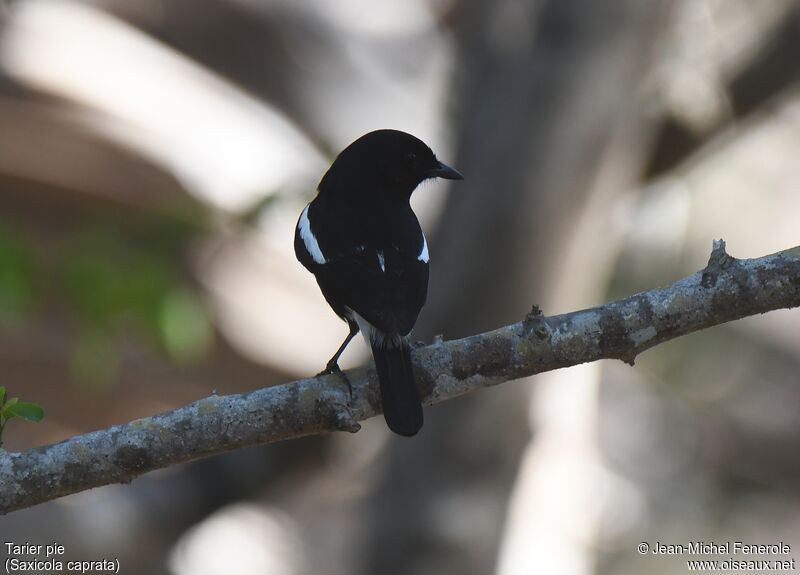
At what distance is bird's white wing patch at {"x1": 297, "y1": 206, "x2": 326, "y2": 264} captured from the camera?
3.55 meters

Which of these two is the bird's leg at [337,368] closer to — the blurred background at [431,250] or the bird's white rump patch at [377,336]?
the bird's white rump patch at [377,336]

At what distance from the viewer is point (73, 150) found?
27.5 feet

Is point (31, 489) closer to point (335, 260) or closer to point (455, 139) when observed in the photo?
point (335, 260)

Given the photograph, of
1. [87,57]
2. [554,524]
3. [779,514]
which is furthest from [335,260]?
[779,514]

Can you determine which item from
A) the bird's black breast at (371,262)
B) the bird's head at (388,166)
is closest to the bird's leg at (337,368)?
the bird's black breast at (371,262)

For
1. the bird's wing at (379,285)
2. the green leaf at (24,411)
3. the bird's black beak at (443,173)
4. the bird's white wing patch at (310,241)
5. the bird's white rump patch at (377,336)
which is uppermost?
the bird's black beak at (443,173)

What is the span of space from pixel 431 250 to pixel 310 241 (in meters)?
2.99

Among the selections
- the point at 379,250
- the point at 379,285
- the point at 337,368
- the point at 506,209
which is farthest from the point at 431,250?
the point at 337,368

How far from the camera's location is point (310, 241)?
145 inches

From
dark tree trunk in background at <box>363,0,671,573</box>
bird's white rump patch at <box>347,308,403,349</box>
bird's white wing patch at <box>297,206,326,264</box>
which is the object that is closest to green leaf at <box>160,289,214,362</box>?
bird's white wing patch at <box>297,206,326,264</box>

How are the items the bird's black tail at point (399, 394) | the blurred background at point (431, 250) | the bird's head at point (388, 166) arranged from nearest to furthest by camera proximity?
the bird's black tail at point (399, 394) → the bird's head at point (388, 166) → the blurred background at point (431, 250)

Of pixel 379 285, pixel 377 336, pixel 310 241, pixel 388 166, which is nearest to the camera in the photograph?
pixel 377 336

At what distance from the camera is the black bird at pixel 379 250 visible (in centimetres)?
287

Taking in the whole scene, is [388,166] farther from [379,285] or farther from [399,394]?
[399,394]
